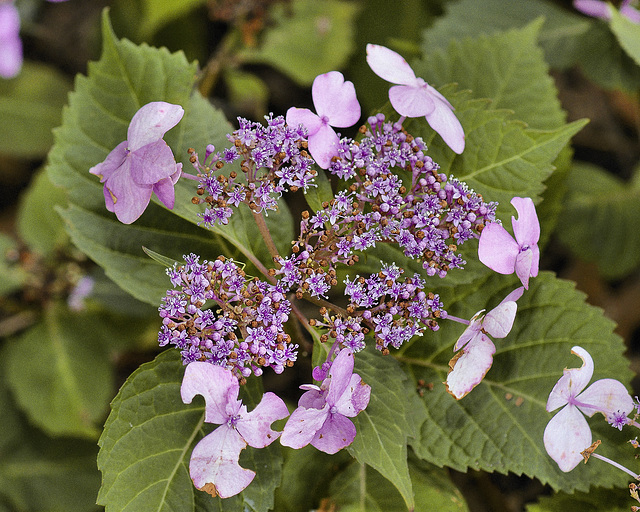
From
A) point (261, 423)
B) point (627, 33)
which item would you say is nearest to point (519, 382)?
point (261, 423)

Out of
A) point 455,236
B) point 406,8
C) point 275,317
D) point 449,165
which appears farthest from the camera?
point 406,8

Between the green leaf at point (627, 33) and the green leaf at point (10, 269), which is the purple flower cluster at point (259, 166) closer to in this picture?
the green leaf at point (627, 33)

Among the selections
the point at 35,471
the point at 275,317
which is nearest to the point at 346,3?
the point at 275,317

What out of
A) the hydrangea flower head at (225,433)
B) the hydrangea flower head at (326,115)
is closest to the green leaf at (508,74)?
the hydrangea flower head at (326,115)

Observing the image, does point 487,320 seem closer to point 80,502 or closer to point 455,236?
point 455,236

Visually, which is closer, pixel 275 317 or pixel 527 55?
pixel 275 317

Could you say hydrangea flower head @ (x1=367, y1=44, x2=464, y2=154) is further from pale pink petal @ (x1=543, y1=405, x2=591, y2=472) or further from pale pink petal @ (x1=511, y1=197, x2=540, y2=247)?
pale pink petal @ (x1=543, y1=405, x2=591, y2=472)

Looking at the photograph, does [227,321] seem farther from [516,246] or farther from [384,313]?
[516,246]
